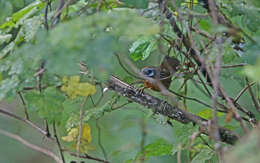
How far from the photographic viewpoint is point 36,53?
1276 millimetres

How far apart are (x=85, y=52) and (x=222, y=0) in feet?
3.54

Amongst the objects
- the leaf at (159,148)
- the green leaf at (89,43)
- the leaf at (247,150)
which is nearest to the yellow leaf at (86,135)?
the leaf at (159,148)

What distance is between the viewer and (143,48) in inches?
96.9

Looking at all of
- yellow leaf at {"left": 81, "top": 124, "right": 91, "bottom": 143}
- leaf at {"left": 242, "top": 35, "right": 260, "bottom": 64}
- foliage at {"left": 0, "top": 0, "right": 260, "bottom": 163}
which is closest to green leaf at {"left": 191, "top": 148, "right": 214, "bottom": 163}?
foliage at {"left": 0, "top": 0, "right": 260, "bottom": 163}

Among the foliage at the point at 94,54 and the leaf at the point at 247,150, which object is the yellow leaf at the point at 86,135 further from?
the leaf at the point at 247,150

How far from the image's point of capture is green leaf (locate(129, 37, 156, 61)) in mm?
2353

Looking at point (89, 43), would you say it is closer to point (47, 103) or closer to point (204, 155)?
point (47, 103)

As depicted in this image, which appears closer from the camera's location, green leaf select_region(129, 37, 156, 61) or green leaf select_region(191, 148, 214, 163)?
green leaf select_region(191, 148, 214, 163)

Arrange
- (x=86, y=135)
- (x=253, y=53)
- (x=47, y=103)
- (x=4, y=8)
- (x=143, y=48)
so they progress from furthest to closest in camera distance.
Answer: (x=143, y=48) < (x=86, y=135) < (x=4, y=8) < (x=47, y=103) < (x=253, y=53)

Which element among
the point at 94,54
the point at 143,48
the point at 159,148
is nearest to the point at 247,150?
the point at 94,54

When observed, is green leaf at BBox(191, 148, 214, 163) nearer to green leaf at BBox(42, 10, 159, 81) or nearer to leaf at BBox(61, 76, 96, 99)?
leaf at BBox(61, 76, 96, 99)

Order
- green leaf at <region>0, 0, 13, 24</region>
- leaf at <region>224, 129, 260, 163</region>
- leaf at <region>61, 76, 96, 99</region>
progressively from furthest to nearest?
green leaf at <region>0, 0, 13, 24</region>
leaf at <region>61, 76, 96, 99</region>
leaf at <region>224, 129, 260, 163</region>

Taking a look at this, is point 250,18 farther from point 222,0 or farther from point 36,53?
point 36,53

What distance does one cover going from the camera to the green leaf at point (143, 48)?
2.35 metres
